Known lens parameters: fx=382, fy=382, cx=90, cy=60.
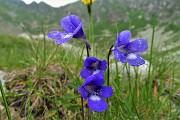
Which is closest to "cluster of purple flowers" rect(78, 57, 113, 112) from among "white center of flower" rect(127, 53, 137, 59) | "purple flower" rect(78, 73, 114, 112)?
"purple flower" rect(78, 73, 114, 112)

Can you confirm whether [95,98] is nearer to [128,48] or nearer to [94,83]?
[94,83]

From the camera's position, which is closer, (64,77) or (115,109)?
(115,109)

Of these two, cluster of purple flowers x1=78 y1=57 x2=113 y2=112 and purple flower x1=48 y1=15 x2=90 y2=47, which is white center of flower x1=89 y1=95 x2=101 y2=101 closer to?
cluster of purple flowers x1=78 y1=57 x2=113 y2=112

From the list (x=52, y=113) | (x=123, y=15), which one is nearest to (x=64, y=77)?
(x=52, y=113)

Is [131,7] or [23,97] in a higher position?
[131,7]

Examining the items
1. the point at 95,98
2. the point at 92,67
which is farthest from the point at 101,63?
the point at 95,98

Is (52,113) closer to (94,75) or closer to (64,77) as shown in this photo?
(64,77)
